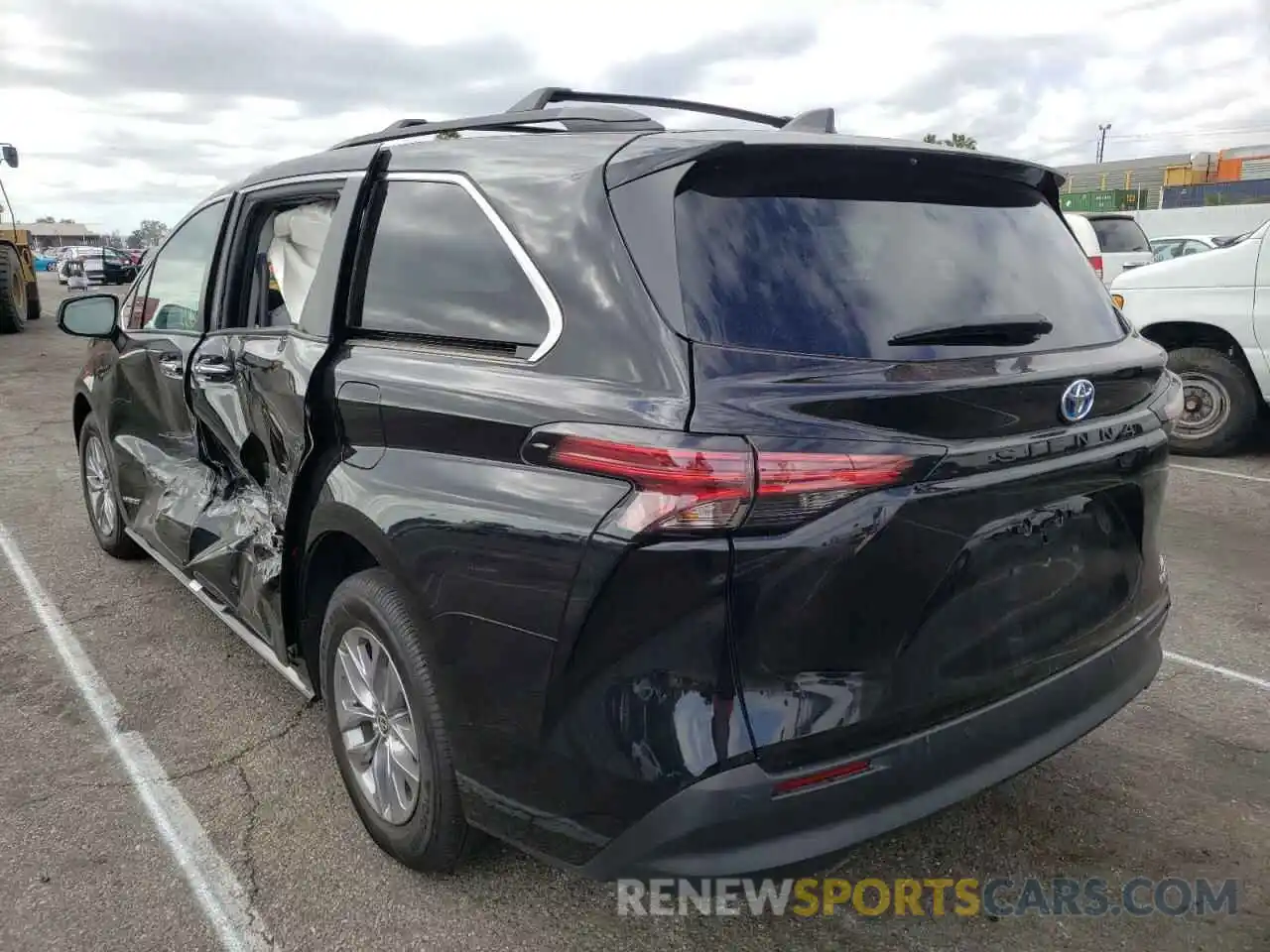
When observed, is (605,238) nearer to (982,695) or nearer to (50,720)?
(982,695)

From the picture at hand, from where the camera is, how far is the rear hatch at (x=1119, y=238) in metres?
13.4

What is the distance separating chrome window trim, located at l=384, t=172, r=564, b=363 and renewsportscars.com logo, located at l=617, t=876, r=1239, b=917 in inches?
53.3

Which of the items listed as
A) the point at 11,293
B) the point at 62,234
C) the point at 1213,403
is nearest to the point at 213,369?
the point at 1213,403

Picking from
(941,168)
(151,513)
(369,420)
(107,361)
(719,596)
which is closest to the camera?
(719,596)

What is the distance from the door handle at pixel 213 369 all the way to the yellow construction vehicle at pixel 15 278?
55.5 ft

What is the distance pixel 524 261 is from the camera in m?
2.22

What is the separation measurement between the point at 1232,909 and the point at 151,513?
3967mm

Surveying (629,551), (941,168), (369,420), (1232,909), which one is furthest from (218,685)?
(1232,909)

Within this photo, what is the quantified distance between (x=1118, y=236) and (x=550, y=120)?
523 inches

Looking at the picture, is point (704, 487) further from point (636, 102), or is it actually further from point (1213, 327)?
point (1213, 327)

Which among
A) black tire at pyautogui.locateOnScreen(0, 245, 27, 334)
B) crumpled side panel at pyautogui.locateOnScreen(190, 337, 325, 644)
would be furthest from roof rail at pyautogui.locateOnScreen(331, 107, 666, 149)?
black tire at pyautogui.locateOnScreen(0, 245, 27, 334)

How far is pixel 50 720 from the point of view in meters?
3.50

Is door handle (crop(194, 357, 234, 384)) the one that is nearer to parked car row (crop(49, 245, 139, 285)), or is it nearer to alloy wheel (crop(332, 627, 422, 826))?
alloy wheel (crop(332, 627, 422, 826))

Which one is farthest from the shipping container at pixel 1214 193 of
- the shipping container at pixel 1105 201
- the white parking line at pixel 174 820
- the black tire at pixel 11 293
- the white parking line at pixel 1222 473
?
the white parking line at pixel 174 820
